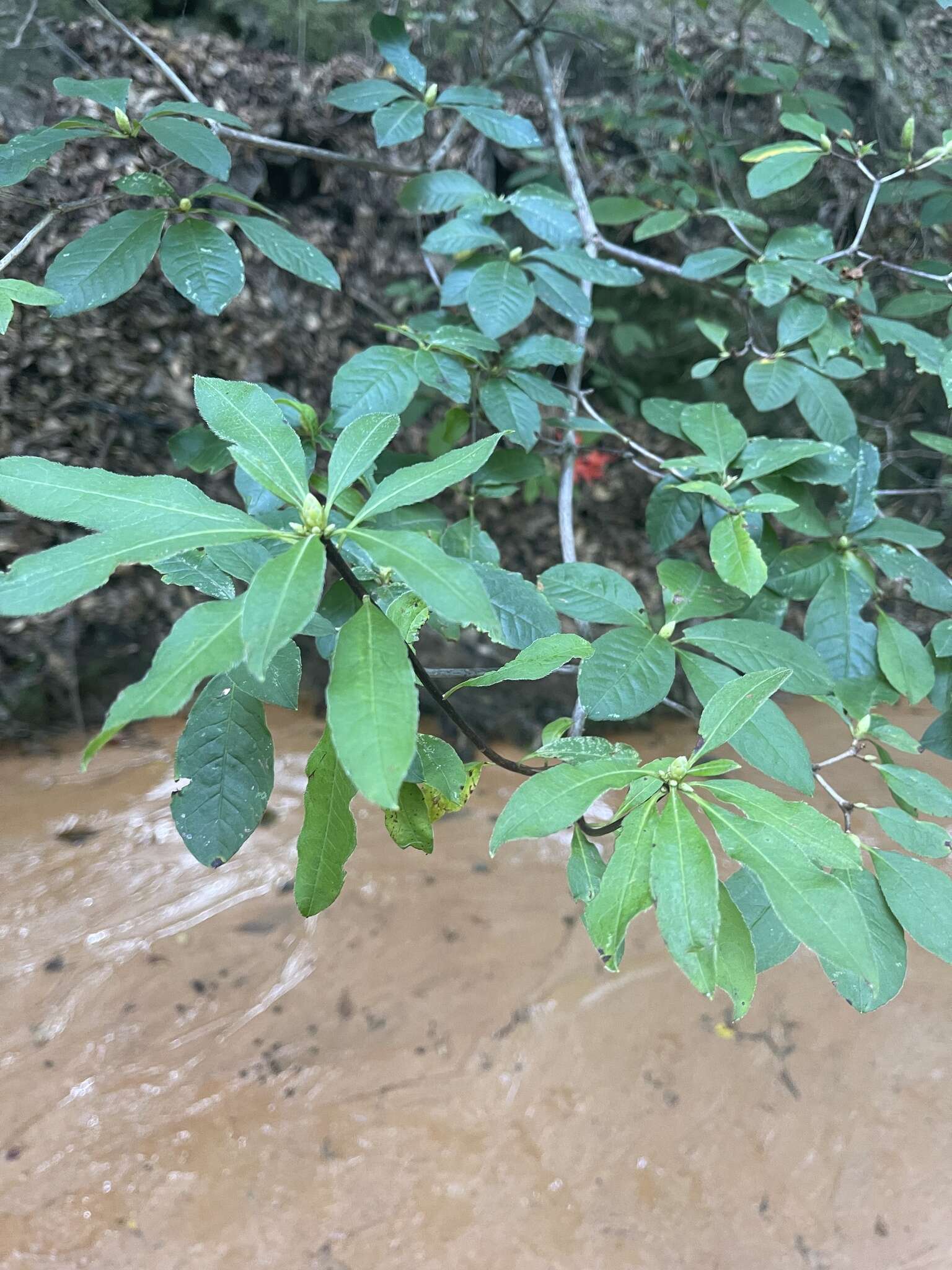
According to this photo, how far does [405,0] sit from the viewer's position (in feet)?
6.62

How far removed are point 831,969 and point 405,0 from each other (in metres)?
2.55

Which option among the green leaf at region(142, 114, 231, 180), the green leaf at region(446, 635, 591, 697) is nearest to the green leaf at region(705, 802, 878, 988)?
the green leaf at region(446, 635, 591, 697)

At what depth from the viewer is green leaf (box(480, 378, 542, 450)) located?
49.5 inches

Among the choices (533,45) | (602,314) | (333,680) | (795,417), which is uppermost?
(533,45)

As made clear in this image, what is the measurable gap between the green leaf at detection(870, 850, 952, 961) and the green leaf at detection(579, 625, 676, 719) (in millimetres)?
333

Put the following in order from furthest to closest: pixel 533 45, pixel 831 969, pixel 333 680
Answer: pixel 533 45
pixel 831 969
pixel 333 680

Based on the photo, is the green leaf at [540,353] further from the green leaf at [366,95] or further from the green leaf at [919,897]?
the green leaf at [919,897]

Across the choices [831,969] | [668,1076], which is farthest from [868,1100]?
[831,969]

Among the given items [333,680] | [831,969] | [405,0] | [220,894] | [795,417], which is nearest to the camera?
[333,680]

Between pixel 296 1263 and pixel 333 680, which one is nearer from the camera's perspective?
pixel 333 680

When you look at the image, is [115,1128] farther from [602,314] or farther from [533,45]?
[533,45]

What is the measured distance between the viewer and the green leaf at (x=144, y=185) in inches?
44.3

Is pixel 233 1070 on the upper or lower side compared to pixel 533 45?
lower

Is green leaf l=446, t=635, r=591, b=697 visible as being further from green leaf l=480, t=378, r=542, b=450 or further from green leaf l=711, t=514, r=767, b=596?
green leaf l=480, t=378, r=542, b=450
